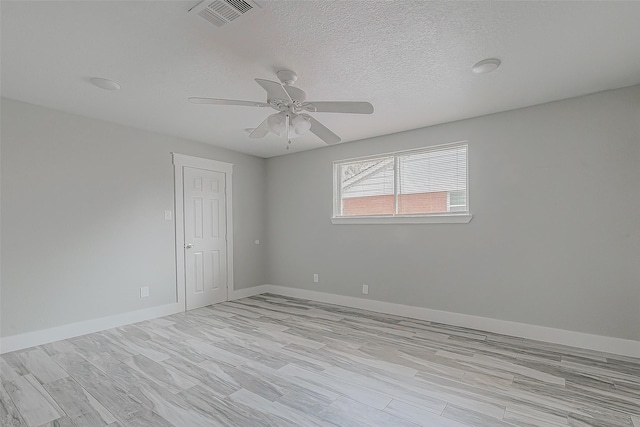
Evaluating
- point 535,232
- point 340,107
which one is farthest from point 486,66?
point 535,232

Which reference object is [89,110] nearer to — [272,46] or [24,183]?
[24,183]

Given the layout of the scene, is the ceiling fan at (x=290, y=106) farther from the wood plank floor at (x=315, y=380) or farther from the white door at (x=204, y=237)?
the white door at (x=204, y=237)

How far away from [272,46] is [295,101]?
400mm

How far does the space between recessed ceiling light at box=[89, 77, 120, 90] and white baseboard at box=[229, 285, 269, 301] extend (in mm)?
3412

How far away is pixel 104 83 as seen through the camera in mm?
2725

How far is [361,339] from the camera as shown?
10.9ft

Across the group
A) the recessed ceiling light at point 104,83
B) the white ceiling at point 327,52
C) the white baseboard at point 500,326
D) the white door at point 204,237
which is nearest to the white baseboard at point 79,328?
the white door at point 204,237

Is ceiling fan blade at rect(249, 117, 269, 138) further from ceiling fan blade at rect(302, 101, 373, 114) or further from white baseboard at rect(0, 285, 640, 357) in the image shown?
white baseboard at rect(0, 285, 640, 357)

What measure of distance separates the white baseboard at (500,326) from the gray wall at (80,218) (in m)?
2.63

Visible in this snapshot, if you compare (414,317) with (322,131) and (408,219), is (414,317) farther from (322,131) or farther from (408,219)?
(322,131)

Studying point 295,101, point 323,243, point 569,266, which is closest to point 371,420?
point 295,101

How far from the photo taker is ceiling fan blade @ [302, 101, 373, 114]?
222 centimetres

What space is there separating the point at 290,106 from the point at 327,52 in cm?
47

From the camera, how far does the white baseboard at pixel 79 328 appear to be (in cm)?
307
